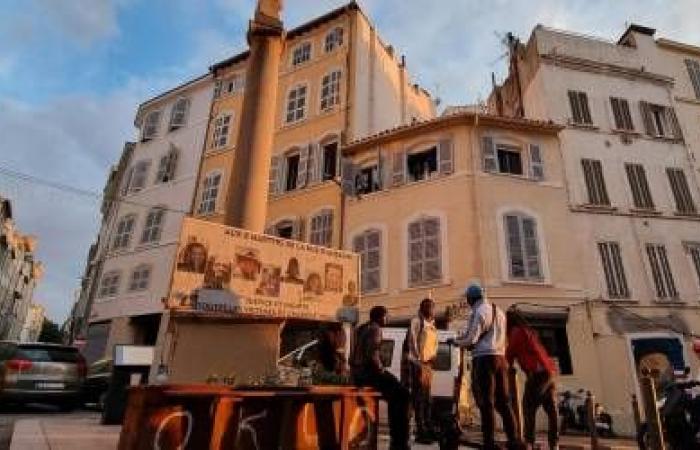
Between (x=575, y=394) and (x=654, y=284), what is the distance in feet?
17.5

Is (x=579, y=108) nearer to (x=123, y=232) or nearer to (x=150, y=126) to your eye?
(x=123, y=232)

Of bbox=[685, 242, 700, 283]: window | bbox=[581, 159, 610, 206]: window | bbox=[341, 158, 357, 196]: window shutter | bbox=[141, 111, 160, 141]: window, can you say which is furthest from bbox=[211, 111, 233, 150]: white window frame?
bbox=[685, 242, 700, 283]: window

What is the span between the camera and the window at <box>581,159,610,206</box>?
18.1 meters

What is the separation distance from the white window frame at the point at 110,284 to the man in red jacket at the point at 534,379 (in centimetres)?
2135

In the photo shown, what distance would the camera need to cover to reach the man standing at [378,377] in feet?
18.2

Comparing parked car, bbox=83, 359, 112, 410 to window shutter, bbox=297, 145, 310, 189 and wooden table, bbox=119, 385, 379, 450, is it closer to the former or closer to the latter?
wooden table, bbox=119, 385, 379, 450

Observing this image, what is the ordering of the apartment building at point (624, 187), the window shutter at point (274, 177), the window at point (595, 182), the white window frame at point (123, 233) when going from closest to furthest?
the apartment building at point (624, 187) < the window at point (595, 182) < the window shutter at point (274, 177) < the white window frame at point (123, 233)

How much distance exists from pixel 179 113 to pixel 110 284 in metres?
8.97

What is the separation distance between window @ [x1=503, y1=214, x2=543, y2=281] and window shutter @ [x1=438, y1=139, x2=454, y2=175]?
249 centimetres

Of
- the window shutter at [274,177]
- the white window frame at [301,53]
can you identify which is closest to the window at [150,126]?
the white window frame at [301,53]

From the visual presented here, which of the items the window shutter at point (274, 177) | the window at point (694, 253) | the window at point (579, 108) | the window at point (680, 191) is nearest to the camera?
the window at point (694, 253)

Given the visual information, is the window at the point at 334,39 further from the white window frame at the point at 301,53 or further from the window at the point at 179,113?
the window at the point at 179,113

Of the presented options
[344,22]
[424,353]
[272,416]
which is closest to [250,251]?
[424,353]

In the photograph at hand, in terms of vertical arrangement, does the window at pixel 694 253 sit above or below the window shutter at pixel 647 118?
below
